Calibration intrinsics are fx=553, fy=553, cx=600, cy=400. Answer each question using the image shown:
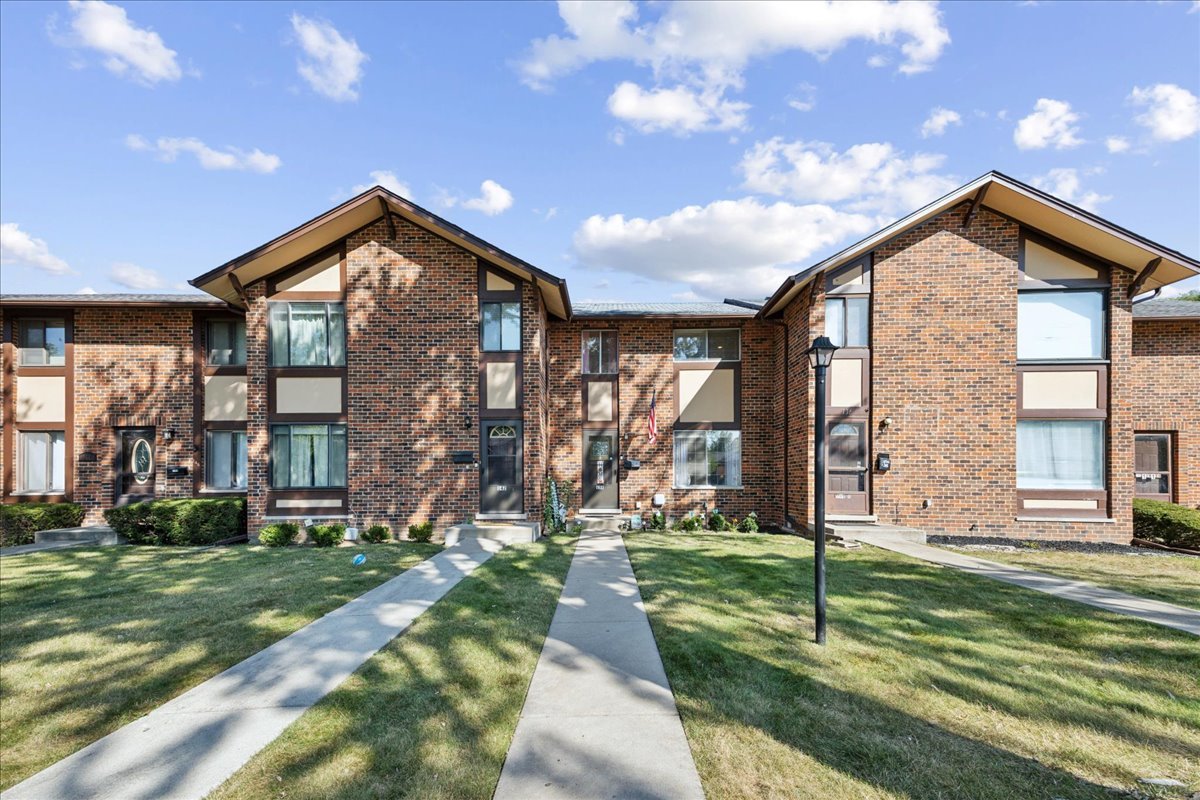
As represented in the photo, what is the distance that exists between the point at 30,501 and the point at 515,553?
43.5 feet

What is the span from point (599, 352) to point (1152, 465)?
557 inches

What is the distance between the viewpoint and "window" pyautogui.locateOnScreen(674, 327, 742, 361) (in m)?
15.5

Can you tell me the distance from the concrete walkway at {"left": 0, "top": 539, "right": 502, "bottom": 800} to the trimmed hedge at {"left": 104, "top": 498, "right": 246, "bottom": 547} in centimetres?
834

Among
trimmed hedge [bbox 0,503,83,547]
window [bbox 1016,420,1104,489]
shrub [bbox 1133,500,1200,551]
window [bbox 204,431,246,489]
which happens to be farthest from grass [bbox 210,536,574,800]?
shrub [bbox 1133,500,1200,551]

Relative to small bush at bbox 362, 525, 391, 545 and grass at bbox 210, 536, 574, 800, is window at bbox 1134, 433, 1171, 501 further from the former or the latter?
small bush at bbox 362, 525, 391, 545

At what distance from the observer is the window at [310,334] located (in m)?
12.9

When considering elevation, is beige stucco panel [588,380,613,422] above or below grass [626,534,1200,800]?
above

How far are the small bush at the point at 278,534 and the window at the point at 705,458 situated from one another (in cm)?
950

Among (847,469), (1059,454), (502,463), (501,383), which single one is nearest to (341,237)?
(501,383)

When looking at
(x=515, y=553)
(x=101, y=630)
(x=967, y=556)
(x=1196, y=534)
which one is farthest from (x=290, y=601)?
(x=1196, y=534)

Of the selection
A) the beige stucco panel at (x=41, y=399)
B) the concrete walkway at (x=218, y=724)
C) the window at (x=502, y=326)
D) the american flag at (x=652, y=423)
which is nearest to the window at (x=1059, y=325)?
the american flag at (x=652, y=423)

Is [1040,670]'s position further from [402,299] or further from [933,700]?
[402,299]

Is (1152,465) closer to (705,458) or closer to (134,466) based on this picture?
(705,458)

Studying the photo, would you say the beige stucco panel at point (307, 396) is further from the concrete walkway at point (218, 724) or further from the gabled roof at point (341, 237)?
the concrete walkway at point (218, 724)
